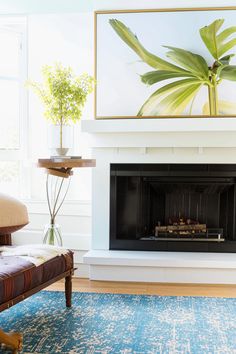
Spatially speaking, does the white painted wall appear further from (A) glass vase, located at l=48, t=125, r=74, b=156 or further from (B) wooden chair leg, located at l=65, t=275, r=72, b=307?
(B) wooden chair leg, located at l=65, t=275, r=72, b=307

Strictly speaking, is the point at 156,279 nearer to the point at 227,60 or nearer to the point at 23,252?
the point at 23,252

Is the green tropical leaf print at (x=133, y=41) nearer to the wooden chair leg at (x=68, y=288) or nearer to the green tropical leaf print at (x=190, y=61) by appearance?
the green tropical leaf print at (x=190, y=61)

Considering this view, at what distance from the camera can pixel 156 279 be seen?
399 centimetres

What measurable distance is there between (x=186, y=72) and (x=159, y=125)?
20.1 inches

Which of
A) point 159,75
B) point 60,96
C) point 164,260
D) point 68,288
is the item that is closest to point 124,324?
point 68,288

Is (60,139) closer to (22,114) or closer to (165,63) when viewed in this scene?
(22,114)

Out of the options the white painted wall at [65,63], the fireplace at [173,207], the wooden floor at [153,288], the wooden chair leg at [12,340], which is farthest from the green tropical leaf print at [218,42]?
the wooden chair leg at [12,340]

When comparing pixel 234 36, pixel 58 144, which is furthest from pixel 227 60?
pixel 58 144

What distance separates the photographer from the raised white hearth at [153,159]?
12.9ft

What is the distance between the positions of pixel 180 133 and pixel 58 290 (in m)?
1.53

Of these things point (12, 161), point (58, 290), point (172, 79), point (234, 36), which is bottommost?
point (58, 290)

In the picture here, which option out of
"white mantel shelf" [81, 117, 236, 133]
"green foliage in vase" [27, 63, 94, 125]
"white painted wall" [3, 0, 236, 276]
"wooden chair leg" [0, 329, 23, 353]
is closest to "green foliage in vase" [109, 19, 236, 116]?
"white mantel shelf" [81, 117, 236, 133]

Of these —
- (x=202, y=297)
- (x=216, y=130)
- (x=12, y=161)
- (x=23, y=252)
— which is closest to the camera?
(x=23, y=252)

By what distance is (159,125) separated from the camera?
3963 millimetres
